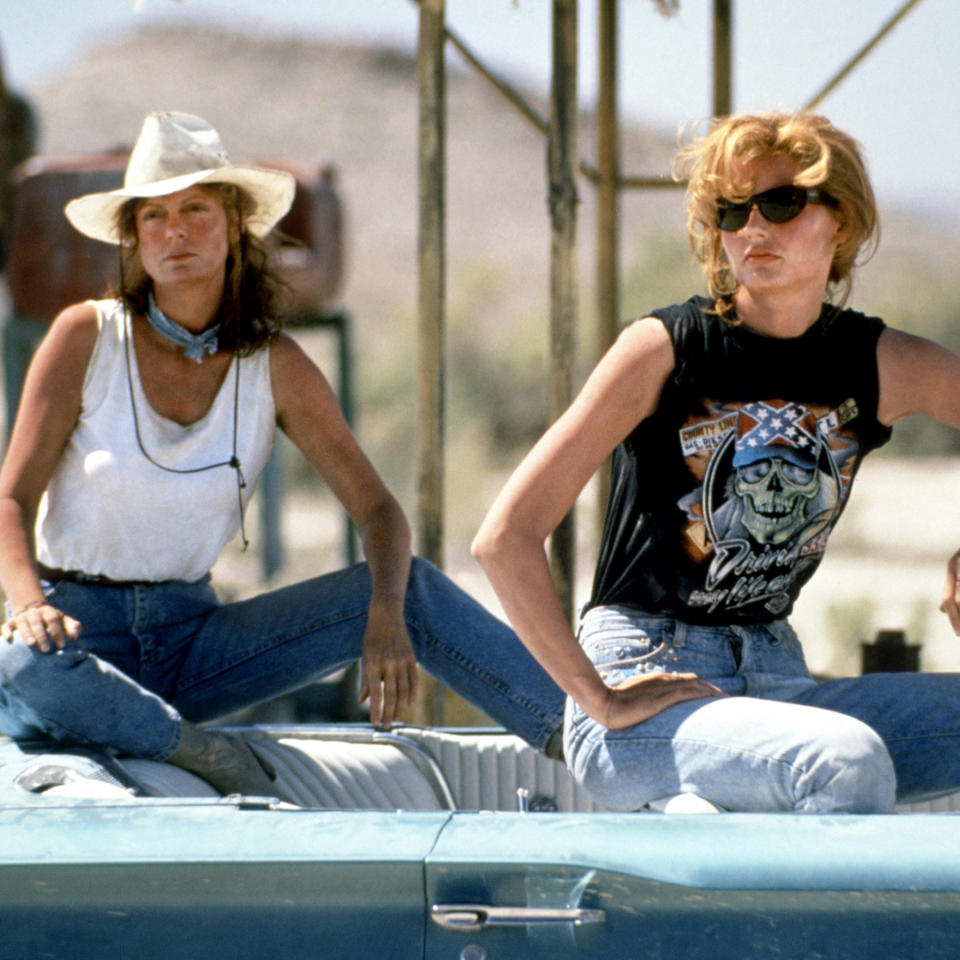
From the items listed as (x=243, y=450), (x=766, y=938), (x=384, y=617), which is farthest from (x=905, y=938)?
(x=243, y=450)

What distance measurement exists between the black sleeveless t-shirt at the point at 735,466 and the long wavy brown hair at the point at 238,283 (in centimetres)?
83

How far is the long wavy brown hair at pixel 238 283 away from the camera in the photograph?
Result: 8.57 feet

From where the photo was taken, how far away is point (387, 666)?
239 cm

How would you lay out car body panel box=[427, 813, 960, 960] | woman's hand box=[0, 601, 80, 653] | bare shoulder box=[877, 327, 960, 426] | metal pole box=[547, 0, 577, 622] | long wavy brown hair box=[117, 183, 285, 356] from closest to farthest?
car body panel box=[427, 813, 960, 960]
bare shoulder box=[877, 327, 960, 426]
woman's hand box=[0, 601, 80, 653]
long wavy brown hair box=[117, 183, 285, 356]
metal pole box=[547, 0, 577, 622]

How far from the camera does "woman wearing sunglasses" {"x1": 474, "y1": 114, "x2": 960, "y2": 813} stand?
1.92m

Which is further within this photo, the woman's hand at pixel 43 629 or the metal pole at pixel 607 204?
the metal pole at pixel 607 204

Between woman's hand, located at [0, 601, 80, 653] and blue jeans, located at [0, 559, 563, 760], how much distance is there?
16cm

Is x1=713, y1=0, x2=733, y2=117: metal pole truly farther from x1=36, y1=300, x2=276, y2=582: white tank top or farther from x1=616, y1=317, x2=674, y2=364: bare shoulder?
x1=616, y1=317, x2=674, y2=364: bare shoulder

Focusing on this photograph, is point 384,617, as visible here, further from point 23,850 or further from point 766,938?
point 766,938

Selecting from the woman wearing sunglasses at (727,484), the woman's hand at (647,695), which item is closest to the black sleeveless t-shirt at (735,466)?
the woman wearing sunglasses at (727,484)

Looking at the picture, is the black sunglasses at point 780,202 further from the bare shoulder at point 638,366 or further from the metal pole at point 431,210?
the metal pole at point 431,210

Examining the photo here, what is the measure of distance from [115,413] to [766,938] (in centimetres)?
142

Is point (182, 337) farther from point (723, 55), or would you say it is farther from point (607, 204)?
point (723, 55)

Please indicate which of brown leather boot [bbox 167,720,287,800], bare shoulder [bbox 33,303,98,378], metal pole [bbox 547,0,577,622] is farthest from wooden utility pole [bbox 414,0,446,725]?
brown leather boot [bbox 167,720,287,800]
